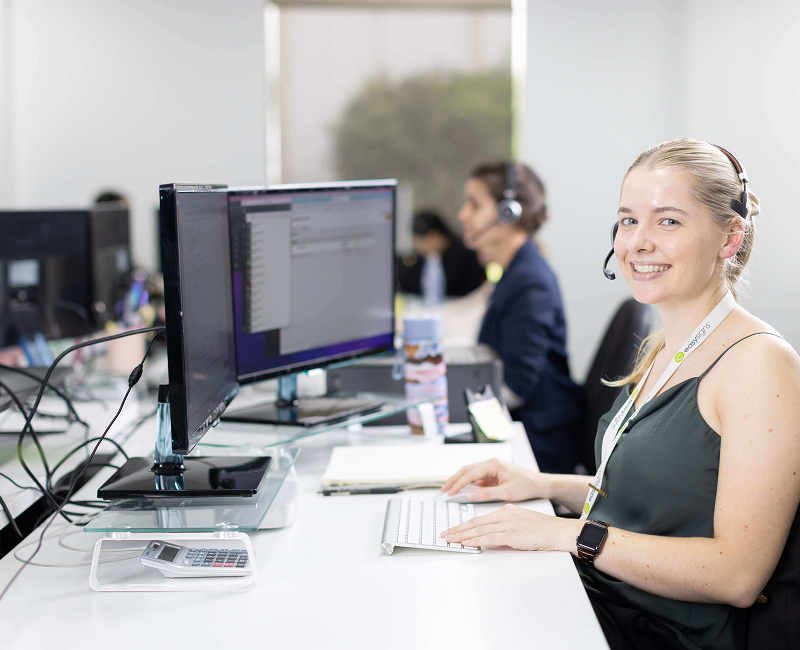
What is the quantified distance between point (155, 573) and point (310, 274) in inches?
27.9

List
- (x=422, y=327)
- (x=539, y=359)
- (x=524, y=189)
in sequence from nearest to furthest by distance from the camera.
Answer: (x=422, y=327) → (x=539, y=359) → (x=524, y=189)

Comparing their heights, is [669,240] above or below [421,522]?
above

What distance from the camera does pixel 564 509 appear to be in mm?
1372

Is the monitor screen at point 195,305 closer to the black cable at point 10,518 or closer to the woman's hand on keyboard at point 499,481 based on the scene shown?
the black cable at point 10,518

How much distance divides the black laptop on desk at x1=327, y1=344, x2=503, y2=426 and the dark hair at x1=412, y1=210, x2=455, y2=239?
2690mm

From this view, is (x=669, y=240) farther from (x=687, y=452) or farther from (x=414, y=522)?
(x=414, y=522)

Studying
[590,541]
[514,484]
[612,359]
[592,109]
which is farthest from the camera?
[592,109]

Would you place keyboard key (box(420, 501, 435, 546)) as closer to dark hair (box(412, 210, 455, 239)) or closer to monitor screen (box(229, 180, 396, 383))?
monitor screen (box(229, 180, 396, 383))

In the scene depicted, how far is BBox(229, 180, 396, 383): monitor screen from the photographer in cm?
141

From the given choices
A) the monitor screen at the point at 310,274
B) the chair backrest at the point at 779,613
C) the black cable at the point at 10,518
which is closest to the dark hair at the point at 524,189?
the monitor screen at the point at 310,274

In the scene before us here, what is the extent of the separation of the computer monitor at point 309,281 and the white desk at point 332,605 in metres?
0.45

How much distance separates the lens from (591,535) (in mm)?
1056

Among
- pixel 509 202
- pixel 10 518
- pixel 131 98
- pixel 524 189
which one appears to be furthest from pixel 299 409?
pixel 131 98

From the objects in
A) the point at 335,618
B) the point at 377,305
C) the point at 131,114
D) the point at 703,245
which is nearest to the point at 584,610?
the point at 335,618
